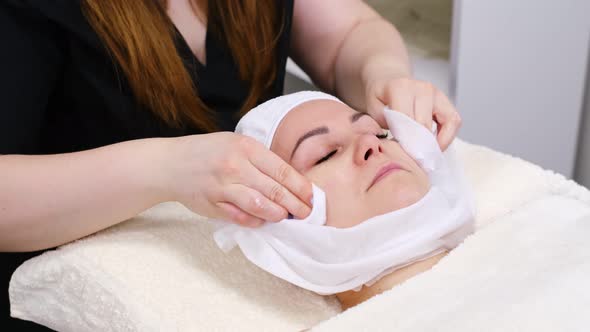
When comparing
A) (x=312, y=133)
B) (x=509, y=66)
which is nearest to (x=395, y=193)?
(x=312, y=133)

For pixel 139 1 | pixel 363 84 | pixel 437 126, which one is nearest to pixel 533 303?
pixel 437 126

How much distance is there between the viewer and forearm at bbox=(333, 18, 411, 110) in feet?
3.95

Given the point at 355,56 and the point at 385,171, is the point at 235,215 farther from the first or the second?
the point at 355,56

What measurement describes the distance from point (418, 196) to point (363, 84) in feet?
1.11

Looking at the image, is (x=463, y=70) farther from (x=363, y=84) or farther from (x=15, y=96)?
(x=15, y=96)

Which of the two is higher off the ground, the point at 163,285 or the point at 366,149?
the point at 366,149

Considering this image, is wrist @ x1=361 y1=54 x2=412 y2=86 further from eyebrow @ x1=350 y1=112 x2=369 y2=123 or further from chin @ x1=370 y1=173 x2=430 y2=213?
chin @ x1=370 y1=173 x2=430 y2=213

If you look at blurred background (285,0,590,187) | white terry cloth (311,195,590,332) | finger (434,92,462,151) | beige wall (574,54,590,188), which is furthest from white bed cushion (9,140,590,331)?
beige wall (574,54,590,188)

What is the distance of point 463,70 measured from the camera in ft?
5.34

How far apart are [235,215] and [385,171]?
20cm

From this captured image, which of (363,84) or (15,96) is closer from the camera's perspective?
(15,96)

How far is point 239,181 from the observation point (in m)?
0.87

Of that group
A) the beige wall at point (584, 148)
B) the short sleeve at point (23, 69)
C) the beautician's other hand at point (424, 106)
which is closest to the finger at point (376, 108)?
the beautician's other hand at point (424, 106)

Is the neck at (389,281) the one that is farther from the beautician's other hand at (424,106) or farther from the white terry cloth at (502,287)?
the beautician's other hand at (424,106)
